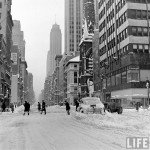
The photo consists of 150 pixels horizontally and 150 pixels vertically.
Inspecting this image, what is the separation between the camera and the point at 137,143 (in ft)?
31.0

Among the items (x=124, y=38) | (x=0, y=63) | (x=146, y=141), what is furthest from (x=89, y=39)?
(x=146, y=141)

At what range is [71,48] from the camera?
19175 centimetres

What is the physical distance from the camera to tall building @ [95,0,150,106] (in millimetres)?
53781

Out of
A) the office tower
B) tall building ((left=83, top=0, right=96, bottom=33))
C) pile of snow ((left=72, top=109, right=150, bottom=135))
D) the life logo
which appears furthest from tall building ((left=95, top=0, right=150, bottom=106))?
tall building ((left=83, top=0, right=96, bottom=33))

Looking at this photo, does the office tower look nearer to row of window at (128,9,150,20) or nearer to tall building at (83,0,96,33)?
tall building at (83,0,96,33)

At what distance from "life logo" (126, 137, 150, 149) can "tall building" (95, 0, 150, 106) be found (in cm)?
4317

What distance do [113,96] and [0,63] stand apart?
33.5 meters

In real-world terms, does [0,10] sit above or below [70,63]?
above

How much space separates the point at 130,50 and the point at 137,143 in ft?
151

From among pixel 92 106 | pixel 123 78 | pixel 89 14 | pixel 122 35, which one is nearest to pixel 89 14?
pixel 89 14

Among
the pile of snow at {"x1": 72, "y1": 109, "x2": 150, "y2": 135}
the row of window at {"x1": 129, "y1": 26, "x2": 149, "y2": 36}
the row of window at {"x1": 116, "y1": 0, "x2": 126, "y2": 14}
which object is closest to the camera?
the pile of snow at {"x1": 72, "y1": 109, "x2": 150, "y2": 135}

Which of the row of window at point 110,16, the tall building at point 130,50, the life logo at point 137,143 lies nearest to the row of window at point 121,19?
the tall building at point 130,50

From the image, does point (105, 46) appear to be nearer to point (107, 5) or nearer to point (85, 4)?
point (107, 5)

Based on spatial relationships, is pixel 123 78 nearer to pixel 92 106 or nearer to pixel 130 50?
pixel 130 50
